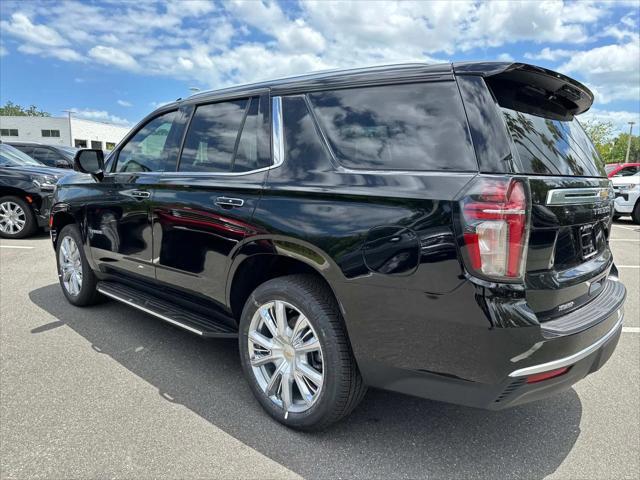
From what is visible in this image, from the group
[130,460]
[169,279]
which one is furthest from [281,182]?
[130,460]

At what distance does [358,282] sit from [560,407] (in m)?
1.69

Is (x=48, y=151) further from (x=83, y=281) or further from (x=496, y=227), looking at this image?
(x=496, y=227)

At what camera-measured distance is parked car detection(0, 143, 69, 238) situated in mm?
7730

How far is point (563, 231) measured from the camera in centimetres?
196

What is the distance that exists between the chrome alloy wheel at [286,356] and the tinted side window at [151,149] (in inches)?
56.1

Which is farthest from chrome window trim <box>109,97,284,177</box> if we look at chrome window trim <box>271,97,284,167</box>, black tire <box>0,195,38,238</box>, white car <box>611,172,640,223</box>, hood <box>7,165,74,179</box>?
white car <box>611,172,640,223</box>

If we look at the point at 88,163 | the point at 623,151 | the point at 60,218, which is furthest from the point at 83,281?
the point at 623,151

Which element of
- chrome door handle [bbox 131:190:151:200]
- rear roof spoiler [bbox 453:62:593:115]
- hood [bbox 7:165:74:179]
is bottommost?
hood [bbox 7:165:74:179]

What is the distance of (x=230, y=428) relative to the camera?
2439mm

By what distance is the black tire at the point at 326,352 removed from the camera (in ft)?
7.11

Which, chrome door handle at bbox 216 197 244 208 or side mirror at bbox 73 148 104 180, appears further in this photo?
side mirror at bbox 73 148 104 180

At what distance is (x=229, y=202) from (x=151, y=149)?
128 cm

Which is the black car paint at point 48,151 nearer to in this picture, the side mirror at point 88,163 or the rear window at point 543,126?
the side mirror at point 88,163

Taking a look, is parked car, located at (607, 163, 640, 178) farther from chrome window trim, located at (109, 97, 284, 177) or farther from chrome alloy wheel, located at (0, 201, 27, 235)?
chrome alloy wheel, located at (0, 201, 27, 235)
